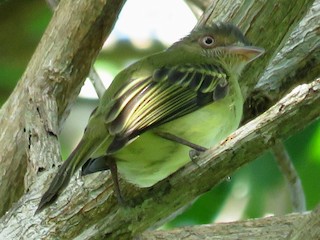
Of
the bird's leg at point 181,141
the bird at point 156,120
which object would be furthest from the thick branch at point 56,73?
the bird's leg at point 181,141

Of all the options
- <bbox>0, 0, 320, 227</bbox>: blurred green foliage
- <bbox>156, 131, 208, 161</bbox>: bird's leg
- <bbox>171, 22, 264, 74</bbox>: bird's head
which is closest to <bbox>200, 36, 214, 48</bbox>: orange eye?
<bbox>171, 22, 264, 74</bbox>: bird's head

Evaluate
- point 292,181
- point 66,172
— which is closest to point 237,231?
point 66,172

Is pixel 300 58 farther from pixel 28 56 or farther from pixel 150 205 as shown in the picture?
pixel 28 56

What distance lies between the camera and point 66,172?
402 cm

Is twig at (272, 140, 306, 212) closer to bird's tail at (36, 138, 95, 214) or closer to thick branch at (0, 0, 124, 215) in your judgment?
thick branch at (0, 0, 124, 215)

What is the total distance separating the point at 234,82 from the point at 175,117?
68 centimetres

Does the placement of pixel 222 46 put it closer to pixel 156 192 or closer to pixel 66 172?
pixel 156 192

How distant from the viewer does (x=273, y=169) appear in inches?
280

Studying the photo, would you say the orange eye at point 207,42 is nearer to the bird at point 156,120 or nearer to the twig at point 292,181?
the bird at point 156,120

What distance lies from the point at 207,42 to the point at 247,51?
1.29 ft

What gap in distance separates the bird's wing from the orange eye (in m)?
0.34

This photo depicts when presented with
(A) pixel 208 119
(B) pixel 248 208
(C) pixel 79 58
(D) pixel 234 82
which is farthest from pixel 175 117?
(B) pixel 248 208

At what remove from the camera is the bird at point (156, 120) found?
13.6 feet

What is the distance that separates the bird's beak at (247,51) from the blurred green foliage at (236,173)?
59.0 inches
